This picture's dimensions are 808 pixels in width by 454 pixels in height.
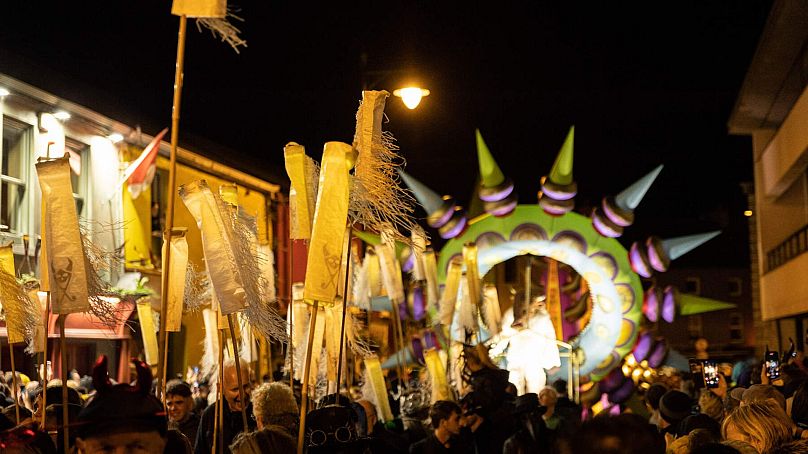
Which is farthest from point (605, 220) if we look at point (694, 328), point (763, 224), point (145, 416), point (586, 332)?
point (694, 328)

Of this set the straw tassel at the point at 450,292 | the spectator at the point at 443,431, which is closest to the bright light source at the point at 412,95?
the straw tassel at the point at 450,292

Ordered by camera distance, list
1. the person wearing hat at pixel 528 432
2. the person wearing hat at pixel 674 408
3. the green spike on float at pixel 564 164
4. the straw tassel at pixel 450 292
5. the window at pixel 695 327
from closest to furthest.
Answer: the person wearing hat at pixel 674 408 → the person wearing hat at pixel 528 432 → the straw tassel at pixel 450 292 → the green spike on float at pixel 564 164 → the window at pixel 695 327

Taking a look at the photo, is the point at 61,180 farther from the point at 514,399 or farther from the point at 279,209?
the point at 279,209

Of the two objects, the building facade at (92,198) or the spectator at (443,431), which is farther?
the building facade at (92,198)

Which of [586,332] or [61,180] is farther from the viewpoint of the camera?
[586,332]

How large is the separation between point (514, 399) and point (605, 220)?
13.1 meters

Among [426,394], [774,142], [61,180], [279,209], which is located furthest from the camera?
[279,209]

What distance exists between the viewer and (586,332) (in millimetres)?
23844

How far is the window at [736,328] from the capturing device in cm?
8275

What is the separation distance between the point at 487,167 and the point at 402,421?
432 inches

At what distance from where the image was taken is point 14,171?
20.5 meters

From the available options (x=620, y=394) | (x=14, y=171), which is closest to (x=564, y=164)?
(x=620, y=394)

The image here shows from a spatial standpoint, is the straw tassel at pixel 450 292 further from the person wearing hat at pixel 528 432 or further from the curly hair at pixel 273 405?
the curly hair at pixel 273 405

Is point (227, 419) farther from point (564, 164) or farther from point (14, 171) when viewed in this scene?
point (564, 164)
